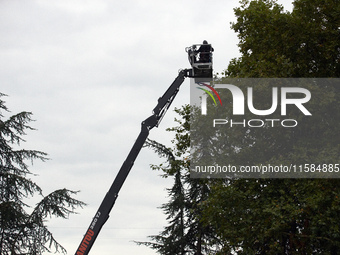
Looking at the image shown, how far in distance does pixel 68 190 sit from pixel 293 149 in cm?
1217

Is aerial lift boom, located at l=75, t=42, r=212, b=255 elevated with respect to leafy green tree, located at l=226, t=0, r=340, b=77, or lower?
lower

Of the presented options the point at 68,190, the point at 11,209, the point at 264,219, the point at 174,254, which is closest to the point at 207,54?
the point at 264,219

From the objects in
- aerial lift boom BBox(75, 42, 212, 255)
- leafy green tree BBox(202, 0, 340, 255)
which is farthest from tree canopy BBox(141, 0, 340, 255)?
aerial lift boom BBox(75, 42, 212, 255)

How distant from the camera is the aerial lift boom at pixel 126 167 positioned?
1795 centimetres

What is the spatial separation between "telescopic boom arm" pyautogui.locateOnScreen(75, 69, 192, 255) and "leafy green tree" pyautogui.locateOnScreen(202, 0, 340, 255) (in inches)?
201

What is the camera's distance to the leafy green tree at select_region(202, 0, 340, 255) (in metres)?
20.8

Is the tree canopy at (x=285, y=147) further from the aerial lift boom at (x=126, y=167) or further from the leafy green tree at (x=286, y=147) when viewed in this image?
the aerial lift boom at (x=126, y=167)

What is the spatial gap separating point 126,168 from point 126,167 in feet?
0.12

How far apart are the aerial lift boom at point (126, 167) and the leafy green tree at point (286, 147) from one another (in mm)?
5091

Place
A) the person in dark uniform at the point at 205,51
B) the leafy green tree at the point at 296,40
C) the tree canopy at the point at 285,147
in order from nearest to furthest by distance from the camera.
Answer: the person in dark uniform at the point at 205,51, the tree canopy at the point at 285,147, the leafy green tree at the point at 296,40

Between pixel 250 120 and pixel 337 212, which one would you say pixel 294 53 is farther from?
pixel 337 212

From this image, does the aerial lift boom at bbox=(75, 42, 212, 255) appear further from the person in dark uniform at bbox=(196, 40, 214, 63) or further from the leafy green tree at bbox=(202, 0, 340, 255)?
the leafy green tree at bbox=(202, 0, 340, 255)

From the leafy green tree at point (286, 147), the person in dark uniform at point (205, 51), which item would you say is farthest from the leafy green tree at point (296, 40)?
the person in dark uniform at point (205, 51)

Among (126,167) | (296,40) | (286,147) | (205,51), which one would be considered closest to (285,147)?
(286,147)
